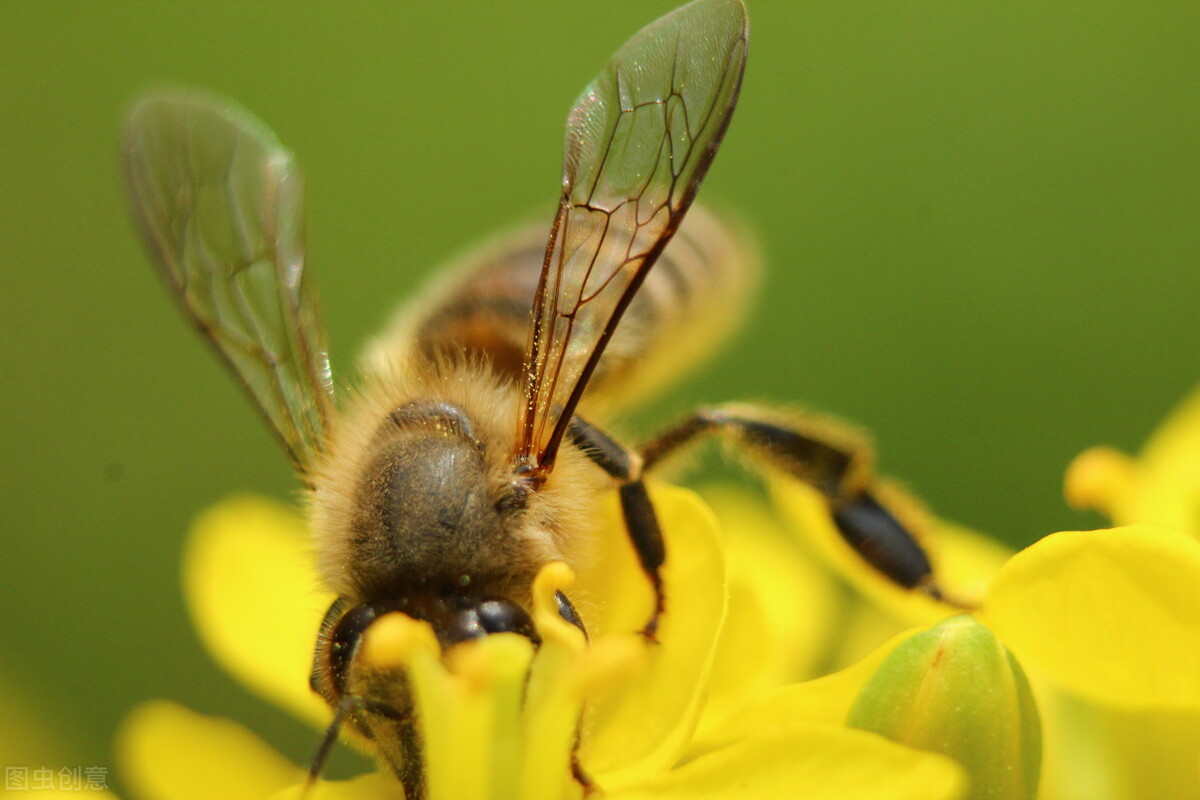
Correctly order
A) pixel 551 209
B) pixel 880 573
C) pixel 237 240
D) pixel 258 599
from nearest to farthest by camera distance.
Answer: pixel 880 573 < pixel 237 240 < pixel 258 599 < pixel 551 209

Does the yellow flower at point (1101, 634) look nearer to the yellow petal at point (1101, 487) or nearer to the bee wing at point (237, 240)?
the yellow petal at point (1101, 487)

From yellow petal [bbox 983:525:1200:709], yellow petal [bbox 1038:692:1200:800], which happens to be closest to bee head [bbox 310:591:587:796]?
yellow petal [bbox 983:525:1200:709]

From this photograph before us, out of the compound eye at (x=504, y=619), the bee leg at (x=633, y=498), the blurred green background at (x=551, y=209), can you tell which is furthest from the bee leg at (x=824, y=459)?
the blurred green background at (x=551, y=209)

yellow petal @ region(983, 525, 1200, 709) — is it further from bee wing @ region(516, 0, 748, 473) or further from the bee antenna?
the bee antenna

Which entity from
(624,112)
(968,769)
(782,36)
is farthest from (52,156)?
(968,769)

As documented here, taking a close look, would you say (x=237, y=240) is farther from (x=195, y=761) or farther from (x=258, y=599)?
(x=195, y=761)

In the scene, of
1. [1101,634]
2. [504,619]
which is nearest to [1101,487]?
[1101,634]
